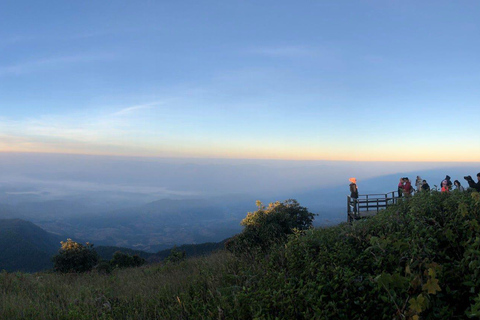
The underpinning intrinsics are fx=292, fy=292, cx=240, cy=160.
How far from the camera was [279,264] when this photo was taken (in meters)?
7.13

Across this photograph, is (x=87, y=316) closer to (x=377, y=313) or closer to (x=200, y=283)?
(x=200, y=283)

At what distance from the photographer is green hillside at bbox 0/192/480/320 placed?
13.3ft

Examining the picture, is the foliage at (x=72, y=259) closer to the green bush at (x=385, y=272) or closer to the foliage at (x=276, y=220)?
the foliage at (x=276, y=220)

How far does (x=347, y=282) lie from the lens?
495 centimetres

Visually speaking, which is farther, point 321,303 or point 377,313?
point 321,303

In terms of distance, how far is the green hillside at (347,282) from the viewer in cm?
404

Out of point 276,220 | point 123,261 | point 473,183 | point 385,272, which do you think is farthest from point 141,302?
point 123,261

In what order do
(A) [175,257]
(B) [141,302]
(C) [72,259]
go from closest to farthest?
(B) [141,302], (A) [175,257], (C) [72,259]

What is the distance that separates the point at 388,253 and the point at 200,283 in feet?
14.8

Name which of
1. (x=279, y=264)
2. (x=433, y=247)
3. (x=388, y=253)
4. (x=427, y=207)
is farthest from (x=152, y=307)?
(x=427, y=207)

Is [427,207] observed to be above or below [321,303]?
above

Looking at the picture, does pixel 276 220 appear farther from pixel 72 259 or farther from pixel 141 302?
pixel 72 259

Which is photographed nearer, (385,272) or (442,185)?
(385,272)

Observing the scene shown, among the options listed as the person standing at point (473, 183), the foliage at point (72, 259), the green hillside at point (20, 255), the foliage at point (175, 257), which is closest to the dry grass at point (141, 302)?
the foliage at point (175, 257)
